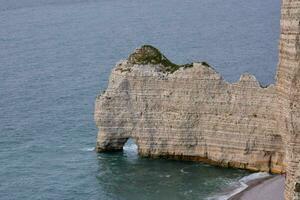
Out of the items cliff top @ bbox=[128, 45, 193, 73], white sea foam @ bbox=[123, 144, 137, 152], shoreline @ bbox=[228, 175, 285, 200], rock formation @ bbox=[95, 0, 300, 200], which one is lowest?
shoreline @ bbox=[228, 175, 285, 200]

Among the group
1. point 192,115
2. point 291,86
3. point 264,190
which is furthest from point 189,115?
point 291,86

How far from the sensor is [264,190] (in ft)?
170

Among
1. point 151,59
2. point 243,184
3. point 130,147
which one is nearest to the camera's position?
point 243,184

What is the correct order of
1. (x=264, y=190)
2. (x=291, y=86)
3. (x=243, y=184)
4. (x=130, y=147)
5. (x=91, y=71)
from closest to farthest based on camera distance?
(x=291, y=86) < (x=264, y=190) < (x=243, y=184) < (x=130, y=147) < (x=91, y=71)

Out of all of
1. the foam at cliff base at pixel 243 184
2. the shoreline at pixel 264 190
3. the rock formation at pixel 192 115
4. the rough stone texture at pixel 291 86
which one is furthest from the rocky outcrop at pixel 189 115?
the rough stone texture at pixel 291 86

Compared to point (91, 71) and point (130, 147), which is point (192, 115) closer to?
point (130, 147)

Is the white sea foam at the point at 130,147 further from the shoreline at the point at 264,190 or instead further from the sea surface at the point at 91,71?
the shoreline at the point at 264,190

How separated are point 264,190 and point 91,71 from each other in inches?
1707

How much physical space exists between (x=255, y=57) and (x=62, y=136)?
1381 inches

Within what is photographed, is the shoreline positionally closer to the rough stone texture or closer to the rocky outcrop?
the rocky outcrop

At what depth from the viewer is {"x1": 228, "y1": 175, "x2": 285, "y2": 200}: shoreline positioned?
51.1m

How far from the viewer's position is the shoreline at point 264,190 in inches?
2013

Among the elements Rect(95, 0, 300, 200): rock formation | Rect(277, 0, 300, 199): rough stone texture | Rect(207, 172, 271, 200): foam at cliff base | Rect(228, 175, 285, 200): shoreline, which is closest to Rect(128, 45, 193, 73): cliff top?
Rect(95, 0, 300, 200): rock formation

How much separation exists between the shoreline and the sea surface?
182 cm
